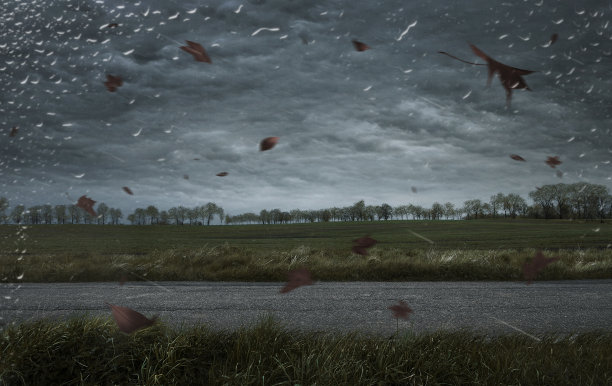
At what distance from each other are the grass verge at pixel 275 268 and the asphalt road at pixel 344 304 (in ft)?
2.17

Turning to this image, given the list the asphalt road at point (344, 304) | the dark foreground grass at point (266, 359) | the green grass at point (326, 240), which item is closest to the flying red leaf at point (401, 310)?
the asphalt road at point (344, 304)

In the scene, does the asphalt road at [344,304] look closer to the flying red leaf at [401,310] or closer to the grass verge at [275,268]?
the flying red leaf at [401,310]

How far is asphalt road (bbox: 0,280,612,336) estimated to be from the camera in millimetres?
4512

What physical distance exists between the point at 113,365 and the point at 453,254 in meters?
8.76

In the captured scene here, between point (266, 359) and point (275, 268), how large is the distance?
5.57 m

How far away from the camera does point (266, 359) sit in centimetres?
289

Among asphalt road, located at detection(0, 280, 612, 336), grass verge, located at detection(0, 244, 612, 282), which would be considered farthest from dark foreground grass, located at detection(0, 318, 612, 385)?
grass verge, located at detection(0, 244, 612, 282)

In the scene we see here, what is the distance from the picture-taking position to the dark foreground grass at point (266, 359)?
8.82 feet

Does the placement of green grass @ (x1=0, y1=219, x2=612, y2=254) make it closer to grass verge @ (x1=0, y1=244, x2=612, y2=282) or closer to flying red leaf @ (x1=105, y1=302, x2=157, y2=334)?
flying red leaf @ (x1=105, y1=302, x2=157, y2=334)

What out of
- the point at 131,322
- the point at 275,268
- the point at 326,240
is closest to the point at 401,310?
the point at 131,322

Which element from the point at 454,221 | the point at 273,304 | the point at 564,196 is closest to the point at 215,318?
the point at 273,304

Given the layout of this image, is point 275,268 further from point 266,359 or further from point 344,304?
point 266,359

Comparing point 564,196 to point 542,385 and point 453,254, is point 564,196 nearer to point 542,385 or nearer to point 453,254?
point 542,385

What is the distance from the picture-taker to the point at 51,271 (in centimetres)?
836
